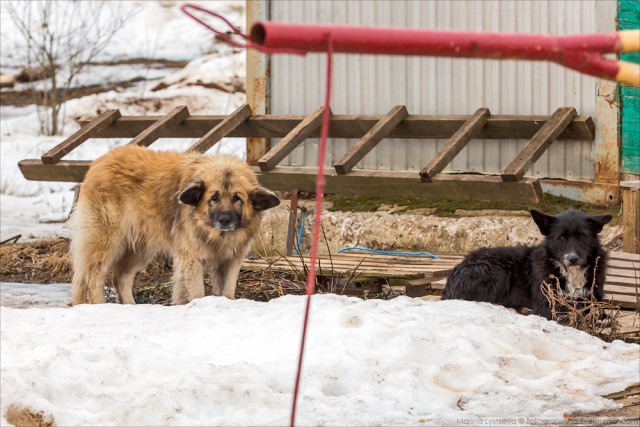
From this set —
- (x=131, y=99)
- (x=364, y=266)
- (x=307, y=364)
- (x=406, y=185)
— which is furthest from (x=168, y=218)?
(x=131, y=99)

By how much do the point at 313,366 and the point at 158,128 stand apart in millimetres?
6517

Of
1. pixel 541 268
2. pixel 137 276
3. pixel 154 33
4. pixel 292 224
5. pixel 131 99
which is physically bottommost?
pixel 137 276

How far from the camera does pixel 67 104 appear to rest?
24.5 meters

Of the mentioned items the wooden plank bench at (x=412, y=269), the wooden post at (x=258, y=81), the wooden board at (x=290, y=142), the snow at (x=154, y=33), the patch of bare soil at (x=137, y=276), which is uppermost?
the snow at (x=154, y=33)

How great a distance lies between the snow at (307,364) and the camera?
5.08 metres

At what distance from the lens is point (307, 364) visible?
5.78m

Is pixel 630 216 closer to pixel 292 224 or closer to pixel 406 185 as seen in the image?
pixel 406 185

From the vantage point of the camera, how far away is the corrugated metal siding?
10805 mm

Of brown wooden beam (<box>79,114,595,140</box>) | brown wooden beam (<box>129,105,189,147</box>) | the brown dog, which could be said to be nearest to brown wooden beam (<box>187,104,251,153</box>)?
brown wooden beam (<box>79,114,595,140</box>)

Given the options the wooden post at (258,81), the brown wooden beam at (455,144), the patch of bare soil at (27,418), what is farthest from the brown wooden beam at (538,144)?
the patch of bare soil at (27,418)

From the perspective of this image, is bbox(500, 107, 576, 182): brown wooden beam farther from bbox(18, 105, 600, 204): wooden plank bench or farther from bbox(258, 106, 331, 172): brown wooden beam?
bbox(258, 106, 331, 172): brown wooden beam

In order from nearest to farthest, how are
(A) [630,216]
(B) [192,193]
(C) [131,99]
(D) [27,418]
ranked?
(D) [27,418] → (B) [192,193] → (A) [630,216] → (C) [131,99]

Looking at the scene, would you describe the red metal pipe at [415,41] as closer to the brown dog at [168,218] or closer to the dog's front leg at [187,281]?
the brown dog at [168,218]

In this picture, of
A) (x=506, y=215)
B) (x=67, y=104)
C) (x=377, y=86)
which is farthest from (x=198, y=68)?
(x=506, y=215)
